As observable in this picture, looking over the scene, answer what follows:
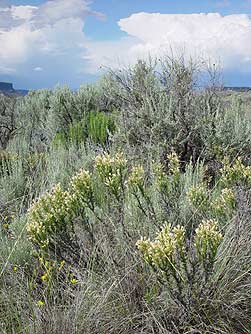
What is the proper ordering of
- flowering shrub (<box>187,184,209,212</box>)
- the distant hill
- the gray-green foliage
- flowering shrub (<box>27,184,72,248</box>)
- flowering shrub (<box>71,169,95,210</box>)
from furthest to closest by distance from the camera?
1. the distant hill
2. flowering shrub (<box>187,184,209,212</box>)
3. flowering shrub (<box>71,169,95,210</box>)
4. flowering shrub (<box>27,184,72,248</box>)
5. the gray-green foliage

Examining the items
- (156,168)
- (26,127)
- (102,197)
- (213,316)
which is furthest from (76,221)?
(26,127)

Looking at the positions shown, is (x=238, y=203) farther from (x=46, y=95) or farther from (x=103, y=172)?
(x=46, y=95)

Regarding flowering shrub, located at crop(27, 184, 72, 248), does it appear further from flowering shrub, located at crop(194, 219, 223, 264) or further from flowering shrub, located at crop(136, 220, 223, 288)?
flowering shrub, located at crop(194, 219, 223, 264)

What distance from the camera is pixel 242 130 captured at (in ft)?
21.7

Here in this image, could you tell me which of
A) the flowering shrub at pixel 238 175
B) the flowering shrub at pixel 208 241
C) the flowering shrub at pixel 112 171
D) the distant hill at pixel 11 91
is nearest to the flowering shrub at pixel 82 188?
the flowering shrub at pixel 112 171

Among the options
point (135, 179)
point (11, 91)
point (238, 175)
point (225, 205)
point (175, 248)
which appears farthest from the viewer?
point (11, 91)

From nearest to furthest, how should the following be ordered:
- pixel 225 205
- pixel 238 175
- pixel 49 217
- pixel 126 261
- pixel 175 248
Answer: pixel 175 248, pixel 49 217, pixel 126 261, pixel 225 205, pixel 238 175

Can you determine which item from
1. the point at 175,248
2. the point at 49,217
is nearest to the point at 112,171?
the point at 49,217

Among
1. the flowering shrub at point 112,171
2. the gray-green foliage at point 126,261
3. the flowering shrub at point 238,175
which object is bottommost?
the gray-green foliage at point 126,261

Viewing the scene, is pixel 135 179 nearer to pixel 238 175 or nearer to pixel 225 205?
pixel 225 205

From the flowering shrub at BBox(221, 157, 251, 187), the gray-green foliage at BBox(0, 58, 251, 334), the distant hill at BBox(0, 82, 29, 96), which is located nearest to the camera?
the gray-green foliage at BBox(0, 58, 251, 334)

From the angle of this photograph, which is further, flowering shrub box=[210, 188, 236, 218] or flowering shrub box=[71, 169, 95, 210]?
flowering shrub box=[210, 188, 236, 218]

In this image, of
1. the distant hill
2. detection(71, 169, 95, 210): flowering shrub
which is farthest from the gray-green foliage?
the distant hill

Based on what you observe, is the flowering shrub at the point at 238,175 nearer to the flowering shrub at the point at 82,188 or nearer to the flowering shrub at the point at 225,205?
the flowering shrub at the point at 225,205
